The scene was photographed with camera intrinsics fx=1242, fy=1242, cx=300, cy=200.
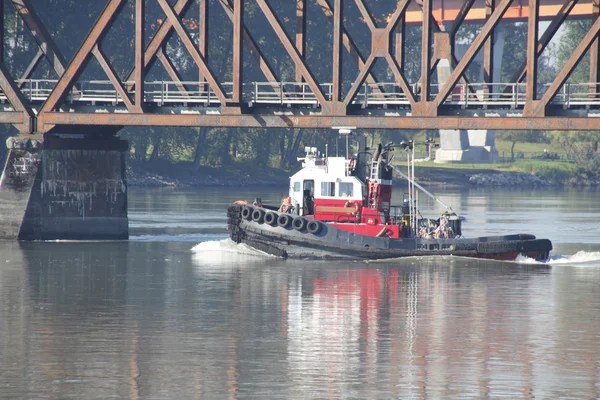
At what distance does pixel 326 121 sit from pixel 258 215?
4.93m

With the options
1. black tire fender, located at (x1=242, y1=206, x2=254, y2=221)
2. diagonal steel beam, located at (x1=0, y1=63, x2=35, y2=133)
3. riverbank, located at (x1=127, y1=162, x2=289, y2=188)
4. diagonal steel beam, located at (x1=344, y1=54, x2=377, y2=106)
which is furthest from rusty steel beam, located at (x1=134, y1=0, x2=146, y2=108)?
riverbank, located at (x1=127, y1=162, x2=289, y2=188)

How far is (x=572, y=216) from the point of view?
3214 inches

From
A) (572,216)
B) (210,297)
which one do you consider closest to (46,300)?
(210,297)

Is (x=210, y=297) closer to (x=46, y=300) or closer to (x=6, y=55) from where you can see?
(x=46, y=300)

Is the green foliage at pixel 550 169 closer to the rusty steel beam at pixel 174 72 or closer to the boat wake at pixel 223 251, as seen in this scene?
the rusty steel beam at pixel 174 72

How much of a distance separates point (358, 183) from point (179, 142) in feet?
248

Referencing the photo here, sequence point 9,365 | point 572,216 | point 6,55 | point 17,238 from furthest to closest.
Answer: point 6,55, point 572,216, point 17,238, point 9,365

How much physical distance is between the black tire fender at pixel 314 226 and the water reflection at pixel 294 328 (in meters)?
1.35

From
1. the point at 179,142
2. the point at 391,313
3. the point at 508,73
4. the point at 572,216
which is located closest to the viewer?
the point at 391,313

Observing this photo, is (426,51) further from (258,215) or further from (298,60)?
(258,215)

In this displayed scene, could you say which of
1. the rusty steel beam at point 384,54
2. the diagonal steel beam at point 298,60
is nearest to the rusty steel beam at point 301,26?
the diagonal steel beam at point 298,60

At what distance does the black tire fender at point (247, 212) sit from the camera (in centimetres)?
4975

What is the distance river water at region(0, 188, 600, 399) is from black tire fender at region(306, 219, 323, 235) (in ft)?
4.18

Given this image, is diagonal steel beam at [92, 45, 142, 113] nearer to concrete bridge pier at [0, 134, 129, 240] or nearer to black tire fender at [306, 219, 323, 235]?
concrete bridge pier at [0, 134, 129, 240]
